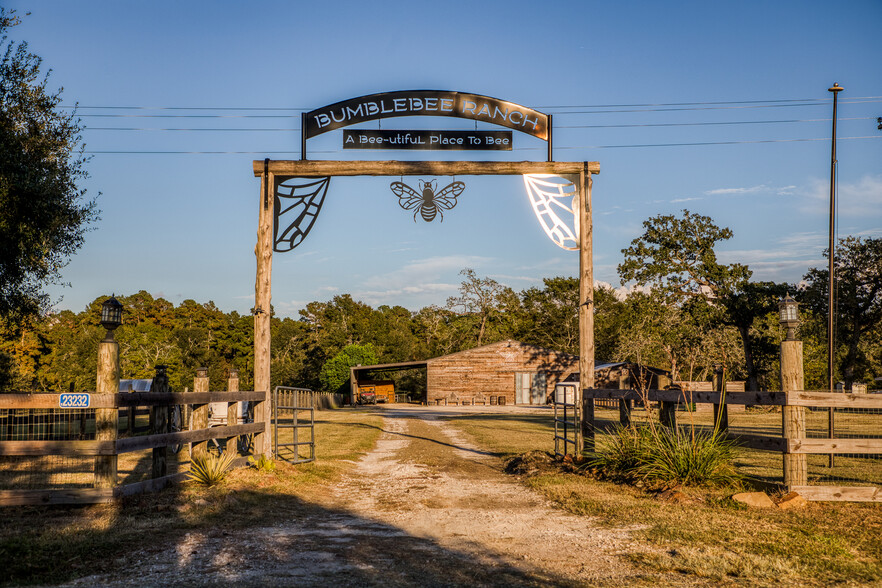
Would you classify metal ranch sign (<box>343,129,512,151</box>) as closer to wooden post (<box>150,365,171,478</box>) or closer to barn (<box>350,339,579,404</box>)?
wooden post (<box>150,365,171,478</box>)

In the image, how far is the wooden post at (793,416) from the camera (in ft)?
26.0

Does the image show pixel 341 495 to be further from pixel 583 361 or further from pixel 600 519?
pixel 583 361

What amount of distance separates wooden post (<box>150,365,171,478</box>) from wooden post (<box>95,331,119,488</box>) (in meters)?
0.90

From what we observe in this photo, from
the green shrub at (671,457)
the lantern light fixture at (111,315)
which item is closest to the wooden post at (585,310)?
the green shrub at (671,457)

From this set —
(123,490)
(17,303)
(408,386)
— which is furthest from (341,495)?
(408,386)

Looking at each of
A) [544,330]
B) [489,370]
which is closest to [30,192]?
[489,370]

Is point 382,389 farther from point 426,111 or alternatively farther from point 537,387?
point 426,111

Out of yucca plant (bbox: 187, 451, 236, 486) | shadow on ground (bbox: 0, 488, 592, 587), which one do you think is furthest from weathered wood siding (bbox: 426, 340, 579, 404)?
shadow on ground (bbox: 0, 488, 592, 587)

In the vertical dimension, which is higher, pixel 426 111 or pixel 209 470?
pixel 426 111

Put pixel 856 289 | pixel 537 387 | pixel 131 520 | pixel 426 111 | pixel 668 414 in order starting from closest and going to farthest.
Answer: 1. pixel 131 520
2. pixel 668 414
3. pixel 426 111
4. pixel 856 289
5. pixel 537 387

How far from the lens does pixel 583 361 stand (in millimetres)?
12164

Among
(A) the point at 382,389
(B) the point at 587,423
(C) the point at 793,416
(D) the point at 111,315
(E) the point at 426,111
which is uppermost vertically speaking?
(E) the point at 426,111

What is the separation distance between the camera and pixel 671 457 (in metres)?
8.79

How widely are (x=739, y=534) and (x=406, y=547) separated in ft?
9.59
